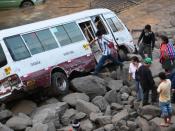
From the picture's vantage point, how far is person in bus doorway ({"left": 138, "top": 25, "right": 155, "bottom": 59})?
17.7 metres

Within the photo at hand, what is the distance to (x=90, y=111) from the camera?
1504 centimetres

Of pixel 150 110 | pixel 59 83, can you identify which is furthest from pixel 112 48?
pixel 150 110

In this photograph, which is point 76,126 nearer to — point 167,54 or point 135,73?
point 135,73

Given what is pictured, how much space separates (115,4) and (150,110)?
15876 mm

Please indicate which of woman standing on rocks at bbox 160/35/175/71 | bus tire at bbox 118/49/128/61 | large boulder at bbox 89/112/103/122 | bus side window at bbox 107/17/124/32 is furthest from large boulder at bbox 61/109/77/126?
bus side window at bbox 107/17/124/32

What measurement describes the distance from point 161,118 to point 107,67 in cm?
490

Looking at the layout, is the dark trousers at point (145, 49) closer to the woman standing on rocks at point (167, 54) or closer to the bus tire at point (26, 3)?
the woman standing on rocks at point (167, 54)

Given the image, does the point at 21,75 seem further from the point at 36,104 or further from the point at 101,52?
the point at 101,52

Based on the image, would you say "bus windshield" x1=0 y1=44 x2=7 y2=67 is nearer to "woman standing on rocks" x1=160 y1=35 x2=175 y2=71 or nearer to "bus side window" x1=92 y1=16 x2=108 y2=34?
"bus side window" x1=92 y1=16 x2=108 y2=34

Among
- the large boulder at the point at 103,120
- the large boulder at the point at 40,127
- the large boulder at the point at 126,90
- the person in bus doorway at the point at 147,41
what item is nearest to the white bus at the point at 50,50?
the person in bus doorway at the point at 147,41

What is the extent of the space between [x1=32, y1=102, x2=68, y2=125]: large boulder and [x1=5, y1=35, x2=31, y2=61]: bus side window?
5.30ft

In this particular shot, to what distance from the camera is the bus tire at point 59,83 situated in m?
16.3

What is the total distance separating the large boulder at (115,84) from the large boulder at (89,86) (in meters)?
0.40

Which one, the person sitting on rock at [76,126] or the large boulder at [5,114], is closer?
A: the person sitting on rock at [76,126]
